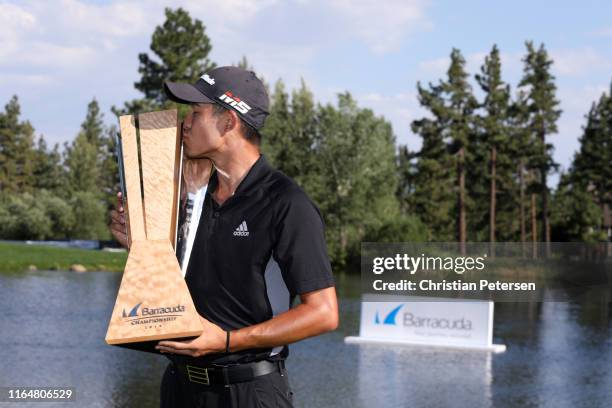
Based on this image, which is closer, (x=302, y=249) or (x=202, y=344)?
(x=202, y=344)

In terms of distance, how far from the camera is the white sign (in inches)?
1017

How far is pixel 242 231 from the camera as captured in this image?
3.85 m

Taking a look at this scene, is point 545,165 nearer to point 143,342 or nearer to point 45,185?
point 45,185

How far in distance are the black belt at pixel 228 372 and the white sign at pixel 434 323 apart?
71.1 ft

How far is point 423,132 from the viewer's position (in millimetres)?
75062

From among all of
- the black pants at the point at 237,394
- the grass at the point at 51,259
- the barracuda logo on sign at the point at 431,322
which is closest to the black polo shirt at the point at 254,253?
the black pants at the point at 237,394

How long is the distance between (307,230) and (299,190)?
0.22 metres

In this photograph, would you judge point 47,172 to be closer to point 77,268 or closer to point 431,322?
point 77,268

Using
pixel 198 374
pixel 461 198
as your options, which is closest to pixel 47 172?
pixel 461 198

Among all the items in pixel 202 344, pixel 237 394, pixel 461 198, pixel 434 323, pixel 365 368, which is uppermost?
pixel 461 198

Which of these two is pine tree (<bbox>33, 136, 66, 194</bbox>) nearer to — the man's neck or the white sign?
the white sign

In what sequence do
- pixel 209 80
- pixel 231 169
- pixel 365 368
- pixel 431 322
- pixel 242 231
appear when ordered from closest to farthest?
1. pixel 209 80
2. pixel 242 231
3. pixel 231 169
4. pixel 365 368
5. pixel 431 322

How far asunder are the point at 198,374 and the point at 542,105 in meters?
81.2

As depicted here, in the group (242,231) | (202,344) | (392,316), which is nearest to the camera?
(202,344)
